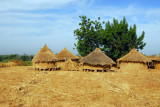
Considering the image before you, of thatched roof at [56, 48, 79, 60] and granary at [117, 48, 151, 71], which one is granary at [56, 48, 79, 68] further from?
granary at [117, 48, 151, 71]

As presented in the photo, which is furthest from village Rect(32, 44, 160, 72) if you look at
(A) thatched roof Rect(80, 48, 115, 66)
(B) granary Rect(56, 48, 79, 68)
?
(B) granary Rect(56, 48, 79, 68)

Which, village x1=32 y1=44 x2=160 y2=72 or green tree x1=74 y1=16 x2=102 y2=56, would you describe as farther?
green tree x1=74 y1=16 x2=102 y2=56

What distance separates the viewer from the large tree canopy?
83.4ft

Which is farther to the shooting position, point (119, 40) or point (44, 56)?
point (119, 40)

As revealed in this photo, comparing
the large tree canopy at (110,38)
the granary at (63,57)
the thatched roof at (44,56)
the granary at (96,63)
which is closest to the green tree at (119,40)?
the large tree canopy at (110,38)

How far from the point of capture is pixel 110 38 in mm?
25469

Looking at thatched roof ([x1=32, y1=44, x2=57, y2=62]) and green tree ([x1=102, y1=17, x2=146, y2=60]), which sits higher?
green tree ([x1=102, y1=17, x2=146, y2=60])

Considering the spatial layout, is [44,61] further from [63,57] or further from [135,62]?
[135,62]

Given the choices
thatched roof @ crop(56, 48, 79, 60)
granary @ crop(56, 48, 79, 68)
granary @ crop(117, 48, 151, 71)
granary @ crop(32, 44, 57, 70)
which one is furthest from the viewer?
thatched roof @ crop(56, 48, 79, 60)

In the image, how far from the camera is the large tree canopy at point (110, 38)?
25422 millimetres

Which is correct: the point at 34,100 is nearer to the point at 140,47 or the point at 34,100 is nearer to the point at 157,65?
the point at 157,65

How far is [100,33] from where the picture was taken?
1059 inches

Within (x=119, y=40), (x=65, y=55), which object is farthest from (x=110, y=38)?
(x=65, y=55)

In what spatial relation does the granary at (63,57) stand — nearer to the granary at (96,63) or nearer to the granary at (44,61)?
the granary at (44,61)
